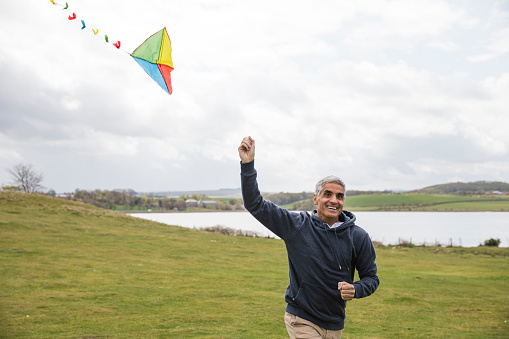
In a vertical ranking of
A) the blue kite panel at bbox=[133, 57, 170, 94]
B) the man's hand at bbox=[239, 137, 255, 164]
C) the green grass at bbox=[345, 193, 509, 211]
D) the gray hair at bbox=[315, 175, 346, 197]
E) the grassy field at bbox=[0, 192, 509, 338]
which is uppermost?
the blue kite panel at bbox=[133, 57, 170, 94]

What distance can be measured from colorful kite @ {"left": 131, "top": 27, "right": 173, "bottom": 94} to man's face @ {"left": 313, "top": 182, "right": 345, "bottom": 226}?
7.55 feet

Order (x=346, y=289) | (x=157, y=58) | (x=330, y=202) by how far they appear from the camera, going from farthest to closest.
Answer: (x=157, y=58) → (x=330, y=202) → (x=346, y=289)

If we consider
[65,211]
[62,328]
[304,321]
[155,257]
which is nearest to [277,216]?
[304,321]

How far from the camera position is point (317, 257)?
11.7 feet

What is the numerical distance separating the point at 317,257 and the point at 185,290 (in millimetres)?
11955

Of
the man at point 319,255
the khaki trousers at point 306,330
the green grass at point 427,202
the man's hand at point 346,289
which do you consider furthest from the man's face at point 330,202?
the green grass at point 427,202

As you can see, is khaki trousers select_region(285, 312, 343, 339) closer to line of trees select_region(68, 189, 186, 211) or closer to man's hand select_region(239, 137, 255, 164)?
man's hand select_region(239, 137, 255, 164)

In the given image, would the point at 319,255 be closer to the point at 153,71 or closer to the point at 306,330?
the point at 306,330

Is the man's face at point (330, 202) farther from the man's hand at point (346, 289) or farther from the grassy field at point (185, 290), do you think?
the grassy field at point (185, 290)

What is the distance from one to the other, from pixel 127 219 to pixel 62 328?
3071 cm

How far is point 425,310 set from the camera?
13859mm

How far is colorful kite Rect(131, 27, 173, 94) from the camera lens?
5.12 metres

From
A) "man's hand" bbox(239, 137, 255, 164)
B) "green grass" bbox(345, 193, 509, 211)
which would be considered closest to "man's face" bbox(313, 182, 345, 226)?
"man's hand" bbox(239, 137, 255, 164)

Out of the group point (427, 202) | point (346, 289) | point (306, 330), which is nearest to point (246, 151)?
point (346, 289)
